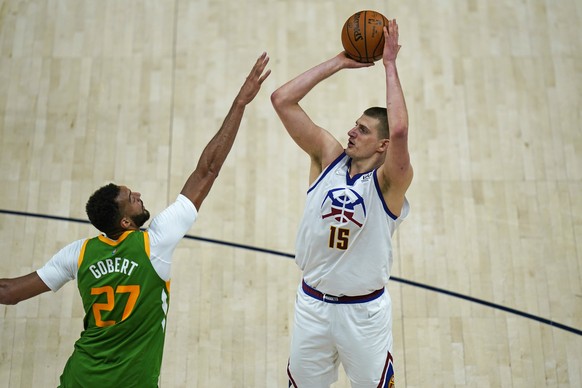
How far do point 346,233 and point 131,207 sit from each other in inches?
49.8

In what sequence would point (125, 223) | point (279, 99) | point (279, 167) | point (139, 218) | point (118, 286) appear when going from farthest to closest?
point (279, 167) → point (279, 99) → point (139, 218) → point (125, 223) → point (118, 286)

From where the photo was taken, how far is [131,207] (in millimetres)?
4062

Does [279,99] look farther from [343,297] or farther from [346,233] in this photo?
[343,297]

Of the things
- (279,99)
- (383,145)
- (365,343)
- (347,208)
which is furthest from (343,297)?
(279,99)

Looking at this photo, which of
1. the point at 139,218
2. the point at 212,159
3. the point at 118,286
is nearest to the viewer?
the point at 118,286

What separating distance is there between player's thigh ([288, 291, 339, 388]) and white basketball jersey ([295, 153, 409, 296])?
154 mm

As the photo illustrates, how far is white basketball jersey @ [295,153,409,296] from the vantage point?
432 centimetres

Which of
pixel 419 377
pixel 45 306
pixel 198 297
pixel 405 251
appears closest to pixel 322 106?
pixel 405 251

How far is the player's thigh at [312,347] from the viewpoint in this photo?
454 cm

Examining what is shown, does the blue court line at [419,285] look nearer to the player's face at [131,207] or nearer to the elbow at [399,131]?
the player's face at [131,207]

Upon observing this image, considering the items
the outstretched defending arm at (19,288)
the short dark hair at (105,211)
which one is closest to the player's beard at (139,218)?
the short dark hair at (105,211)

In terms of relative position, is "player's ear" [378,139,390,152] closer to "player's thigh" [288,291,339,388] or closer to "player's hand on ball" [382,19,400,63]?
"player's hand on ball" [382,19,400,63]

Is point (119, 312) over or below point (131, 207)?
below

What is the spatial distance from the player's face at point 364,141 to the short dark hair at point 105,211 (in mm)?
1465
